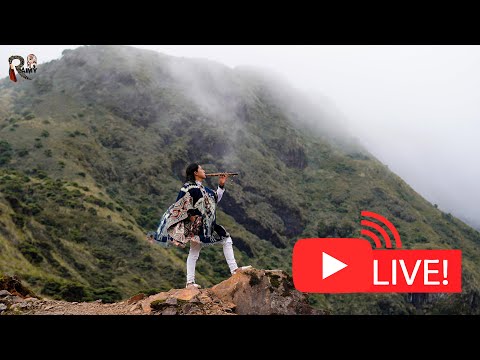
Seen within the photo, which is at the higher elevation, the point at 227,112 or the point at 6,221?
the point at 227,112

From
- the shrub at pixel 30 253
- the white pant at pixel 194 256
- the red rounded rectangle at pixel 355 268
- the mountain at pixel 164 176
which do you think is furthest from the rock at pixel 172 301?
the shrub at pixel 30 253

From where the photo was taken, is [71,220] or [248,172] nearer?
[71,220]

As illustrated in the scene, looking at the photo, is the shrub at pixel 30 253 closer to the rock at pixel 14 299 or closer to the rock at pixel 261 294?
the rock at pixel 14 299

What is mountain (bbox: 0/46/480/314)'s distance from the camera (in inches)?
2913

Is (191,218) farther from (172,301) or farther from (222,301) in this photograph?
(222,301)

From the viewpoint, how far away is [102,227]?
80500mm

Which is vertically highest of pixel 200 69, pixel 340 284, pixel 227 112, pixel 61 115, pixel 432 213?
pixel 200 69

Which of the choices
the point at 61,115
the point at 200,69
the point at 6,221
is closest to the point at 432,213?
the point at 200,69

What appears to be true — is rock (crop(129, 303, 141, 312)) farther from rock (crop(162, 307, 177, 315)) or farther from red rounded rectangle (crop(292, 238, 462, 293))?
red rounded rectangle (crop(292, 238, 462, 293))

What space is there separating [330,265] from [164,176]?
358 feet

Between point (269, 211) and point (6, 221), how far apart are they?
3172 inches

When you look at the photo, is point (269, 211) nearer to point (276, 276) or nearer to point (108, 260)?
point (108, 260)

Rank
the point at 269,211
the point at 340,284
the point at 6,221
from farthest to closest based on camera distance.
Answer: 1. the point at 269,211
2. the point at 6,221
3. the point at 340,284

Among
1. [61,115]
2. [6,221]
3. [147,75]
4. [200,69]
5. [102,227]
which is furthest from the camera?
[200,69]
